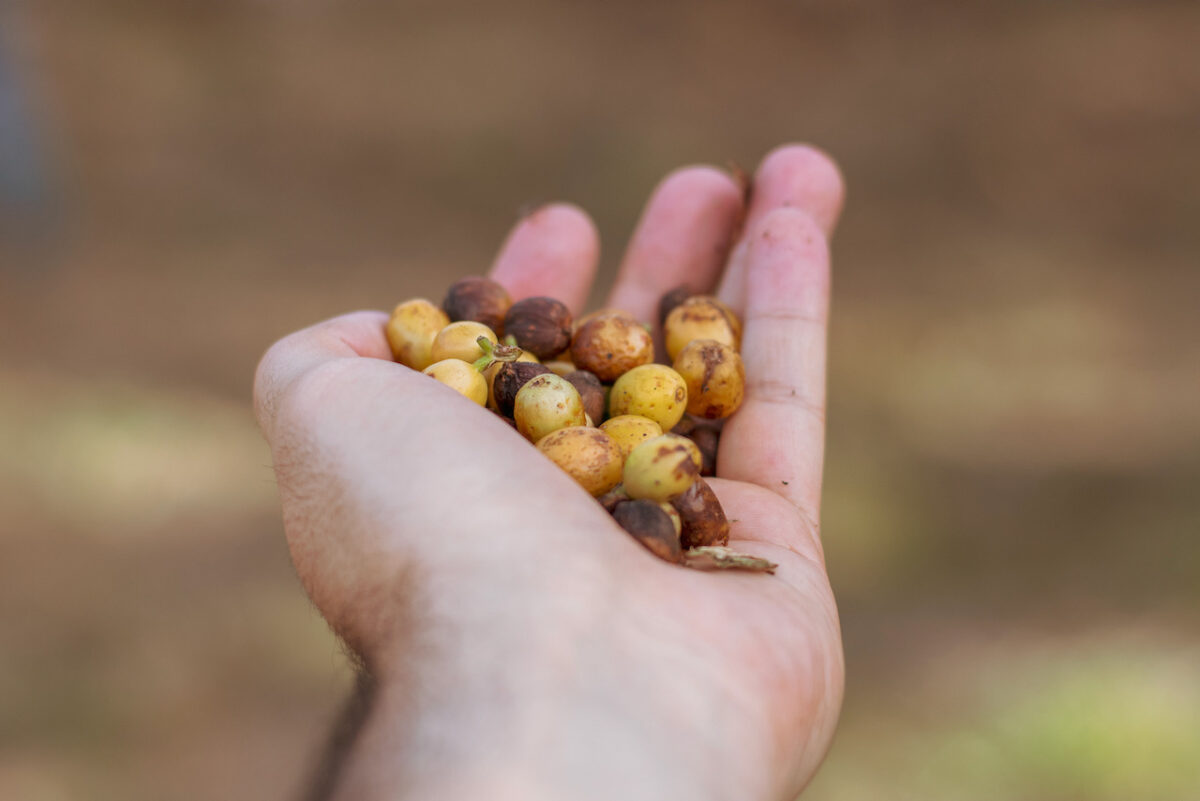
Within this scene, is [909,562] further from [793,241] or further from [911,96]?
[911,96]

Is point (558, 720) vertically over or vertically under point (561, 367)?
under

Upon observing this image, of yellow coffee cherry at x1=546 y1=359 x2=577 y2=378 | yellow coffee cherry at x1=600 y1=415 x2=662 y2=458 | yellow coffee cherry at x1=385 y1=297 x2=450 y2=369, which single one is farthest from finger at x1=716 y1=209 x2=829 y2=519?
yellow coffee cherry at x1=385 y1=297 x2=450 y2=369

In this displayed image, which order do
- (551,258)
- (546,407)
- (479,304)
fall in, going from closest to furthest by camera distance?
(546,407) < (479,304) < (551,258)

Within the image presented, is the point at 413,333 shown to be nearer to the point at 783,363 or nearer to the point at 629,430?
the point at 629,430

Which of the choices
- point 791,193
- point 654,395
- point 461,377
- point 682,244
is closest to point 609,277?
point 682,244

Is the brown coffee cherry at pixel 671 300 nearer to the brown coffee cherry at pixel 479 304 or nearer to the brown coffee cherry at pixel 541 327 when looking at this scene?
the brown coffee cherry at pixel 541 327

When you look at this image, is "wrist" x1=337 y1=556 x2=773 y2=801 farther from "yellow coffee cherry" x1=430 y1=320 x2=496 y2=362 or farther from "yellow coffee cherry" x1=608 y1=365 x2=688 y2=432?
"yellow coffee cherry" x1=430 y1=320 x2=496 y2=362

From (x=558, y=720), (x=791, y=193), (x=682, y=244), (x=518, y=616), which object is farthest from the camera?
(x=682, y=244)

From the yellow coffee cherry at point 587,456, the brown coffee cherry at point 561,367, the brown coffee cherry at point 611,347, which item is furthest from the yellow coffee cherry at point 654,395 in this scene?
the yellow coffee cherry at point 587,456

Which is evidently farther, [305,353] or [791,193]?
[791,193]
